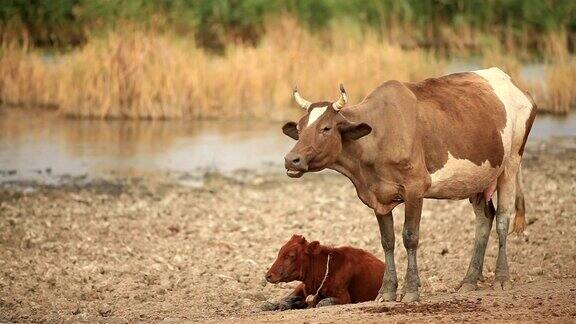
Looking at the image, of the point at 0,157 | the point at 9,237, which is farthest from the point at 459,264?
the point at 0,157

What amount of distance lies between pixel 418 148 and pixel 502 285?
1773mm

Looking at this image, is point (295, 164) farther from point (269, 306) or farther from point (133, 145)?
point (133, 145)

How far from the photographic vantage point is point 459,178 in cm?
1180

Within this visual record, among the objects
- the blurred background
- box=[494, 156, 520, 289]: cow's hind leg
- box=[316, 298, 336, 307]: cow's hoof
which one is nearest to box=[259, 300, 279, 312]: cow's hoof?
box=[316, 298, 336, 307]: cow's hoof

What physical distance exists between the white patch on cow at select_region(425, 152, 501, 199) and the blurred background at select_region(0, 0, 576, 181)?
1067 cm

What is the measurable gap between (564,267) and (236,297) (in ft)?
10.6

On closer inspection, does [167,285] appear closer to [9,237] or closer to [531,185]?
[9,237]

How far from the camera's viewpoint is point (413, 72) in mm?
28844

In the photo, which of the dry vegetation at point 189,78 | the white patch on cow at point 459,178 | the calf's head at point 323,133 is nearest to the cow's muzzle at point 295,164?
the calf's head at point 323,133

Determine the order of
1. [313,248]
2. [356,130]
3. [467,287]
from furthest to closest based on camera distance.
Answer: [467,287] < [313,248] < [356,130]

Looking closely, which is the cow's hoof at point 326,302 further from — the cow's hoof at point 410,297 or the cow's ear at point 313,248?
the cow's hoof at point 410,297

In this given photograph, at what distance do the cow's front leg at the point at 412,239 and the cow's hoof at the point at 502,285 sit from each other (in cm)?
110

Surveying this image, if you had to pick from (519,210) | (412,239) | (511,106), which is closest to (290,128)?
(412,239)

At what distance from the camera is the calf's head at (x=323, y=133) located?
1095 centimetres
